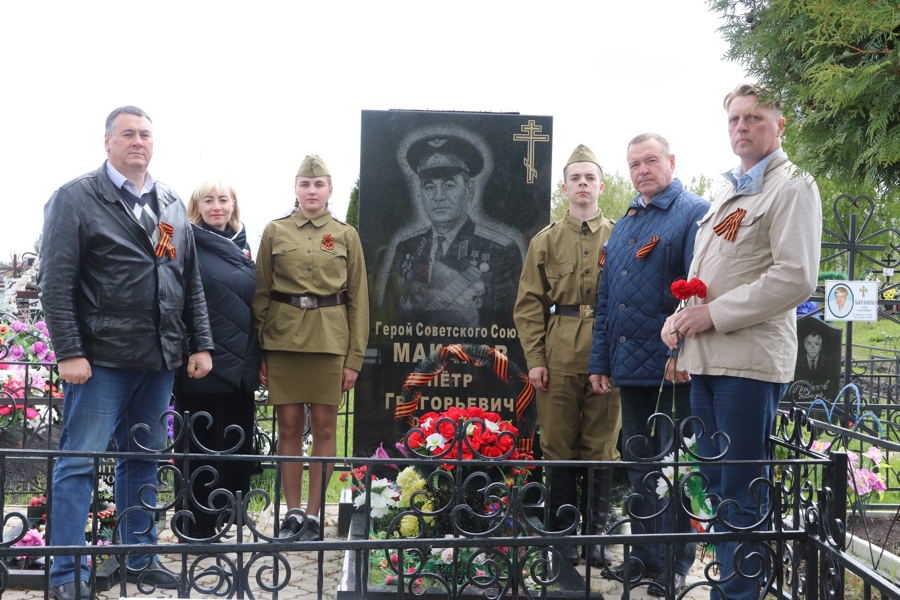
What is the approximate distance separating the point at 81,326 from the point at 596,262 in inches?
97.9

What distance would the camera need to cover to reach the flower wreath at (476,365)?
15.5 feet

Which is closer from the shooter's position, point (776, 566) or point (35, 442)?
point (776, 566)

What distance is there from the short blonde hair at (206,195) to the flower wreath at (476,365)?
1342 millimetres

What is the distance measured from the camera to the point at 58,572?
3.22 metres

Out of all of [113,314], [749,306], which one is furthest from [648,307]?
[113,314]

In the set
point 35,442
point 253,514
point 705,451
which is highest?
point 705,451

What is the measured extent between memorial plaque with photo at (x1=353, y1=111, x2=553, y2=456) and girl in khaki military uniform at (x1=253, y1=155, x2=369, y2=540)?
35cm

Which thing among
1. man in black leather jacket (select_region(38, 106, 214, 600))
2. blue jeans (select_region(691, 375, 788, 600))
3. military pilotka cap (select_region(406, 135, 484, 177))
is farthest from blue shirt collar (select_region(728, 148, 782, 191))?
man in black leather jacket (select_region(38, 106, 214, 600))

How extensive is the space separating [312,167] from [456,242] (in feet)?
3.13

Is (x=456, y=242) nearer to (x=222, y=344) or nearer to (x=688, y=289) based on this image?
(x=222, y=344)

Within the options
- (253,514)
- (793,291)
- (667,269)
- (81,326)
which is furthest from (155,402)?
(793,291)

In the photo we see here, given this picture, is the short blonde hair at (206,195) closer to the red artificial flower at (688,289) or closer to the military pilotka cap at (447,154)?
the military pilotka cap at (447,154)

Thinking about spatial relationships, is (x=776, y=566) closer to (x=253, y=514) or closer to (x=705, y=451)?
(x=705, y=451)

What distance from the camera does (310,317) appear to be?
4.27 m
